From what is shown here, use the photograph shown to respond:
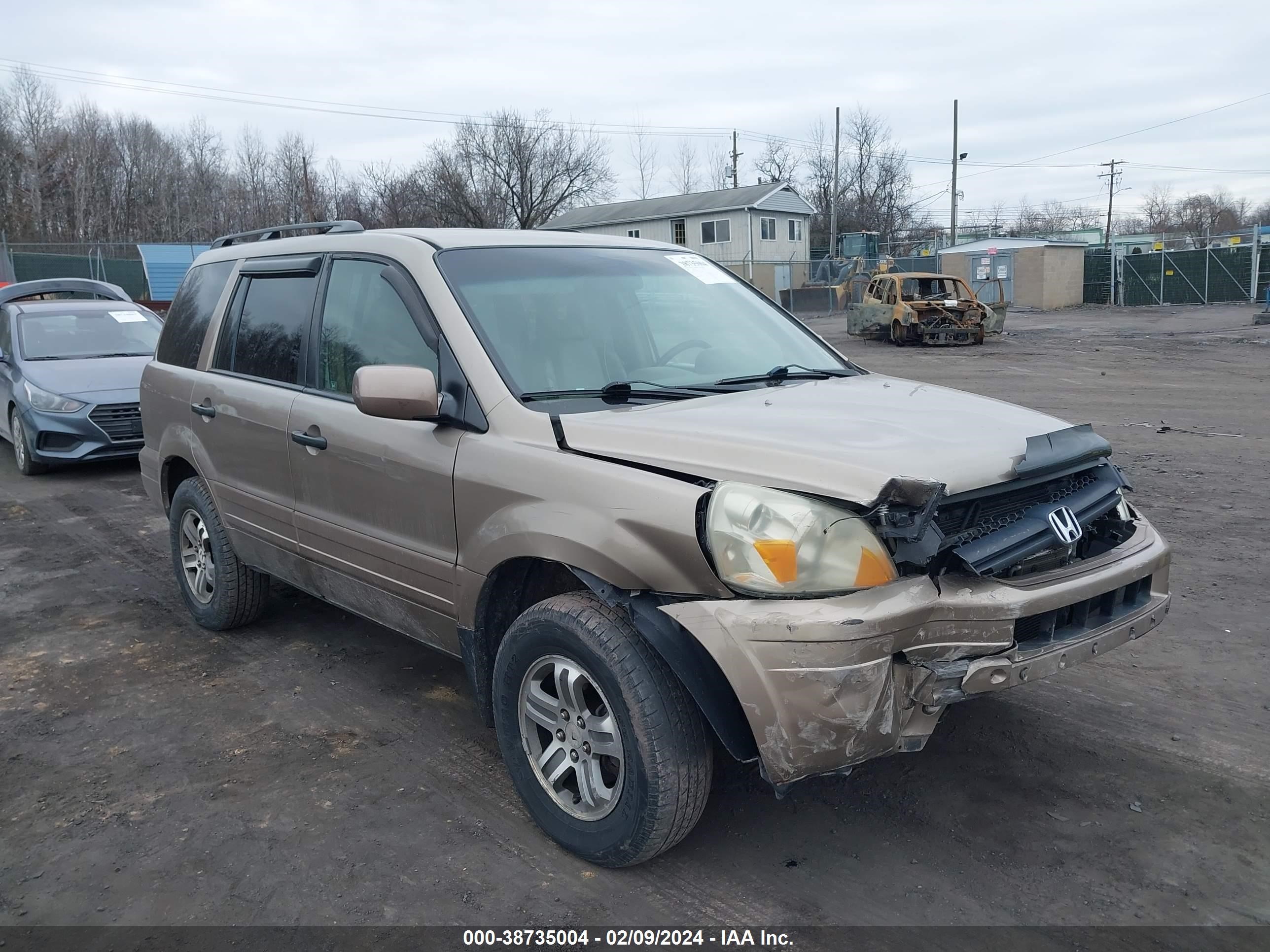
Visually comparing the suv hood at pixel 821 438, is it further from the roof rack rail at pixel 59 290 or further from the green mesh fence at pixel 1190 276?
the green mesh fence at pixel 1190 276

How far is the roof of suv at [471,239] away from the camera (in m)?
3.87

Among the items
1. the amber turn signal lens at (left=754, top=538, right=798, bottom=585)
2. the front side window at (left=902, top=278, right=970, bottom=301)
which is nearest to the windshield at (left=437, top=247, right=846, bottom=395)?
the amber turn signal lens at (left=754, top=538, right=798, bottom=585)

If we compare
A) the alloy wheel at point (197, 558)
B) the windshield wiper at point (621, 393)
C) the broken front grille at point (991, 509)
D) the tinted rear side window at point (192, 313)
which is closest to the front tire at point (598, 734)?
the windshield wiper at point (621, 393)

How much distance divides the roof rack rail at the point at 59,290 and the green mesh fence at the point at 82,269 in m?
23.0

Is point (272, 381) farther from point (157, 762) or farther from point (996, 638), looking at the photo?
point (996, 638)

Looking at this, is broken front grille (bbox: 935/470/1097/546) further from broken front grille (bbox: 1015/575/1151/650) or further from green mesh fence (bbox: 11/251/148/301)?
green mesh fence (bbox: 11/251/148/301)

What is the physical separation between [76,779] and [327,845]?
1.19 m

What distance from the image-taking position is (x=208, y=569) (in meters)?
5.12

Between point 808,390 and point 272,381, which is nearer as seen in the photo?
point 808,390

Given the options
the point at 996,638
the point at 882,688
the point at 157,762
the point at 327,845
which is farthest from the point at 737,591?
the point at 157,762

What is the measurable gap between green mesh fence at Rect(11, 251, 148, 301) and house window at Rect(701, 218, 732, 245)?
2872 centimetres

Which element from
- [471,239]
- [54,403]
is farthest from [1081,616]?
[54,403]

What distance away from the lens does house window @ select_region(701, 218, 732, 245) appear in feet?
174

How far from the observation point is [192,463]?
500 cm
